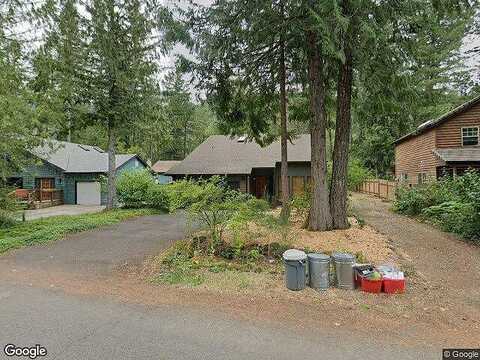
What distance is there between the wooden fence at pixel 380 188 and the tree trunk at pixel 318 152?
42.3 ft

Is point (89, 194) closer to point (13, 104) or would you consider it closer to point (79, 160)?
point (79, 160)

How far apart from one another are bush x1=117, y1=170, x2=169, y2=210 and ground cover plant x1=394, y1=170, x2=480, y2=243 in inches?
515

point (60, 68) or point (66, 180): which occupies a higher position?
point (60, 68)

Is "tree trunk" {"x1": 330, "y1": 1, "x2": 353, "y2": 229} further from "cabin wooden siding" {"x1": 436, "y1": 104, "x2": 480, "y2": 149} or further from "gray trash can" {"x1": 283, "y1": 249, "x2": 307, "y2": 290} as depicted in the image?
"cabin wooden siding" {"x1": 436, "y1": 104, "x2": 480, "y2": 149}

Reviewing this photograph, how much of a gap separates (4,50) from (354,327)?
36.7 ft

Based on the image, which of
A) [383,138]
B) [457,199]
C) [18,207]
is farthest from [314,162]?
[383,138]

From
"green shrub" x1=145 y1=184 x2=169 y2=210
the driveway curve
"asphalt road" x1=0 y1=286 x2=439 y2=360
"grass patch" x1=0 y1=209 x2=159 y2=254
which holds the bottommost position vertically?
"asphalt road" x1=0 y1=286 x2=439 y2=360

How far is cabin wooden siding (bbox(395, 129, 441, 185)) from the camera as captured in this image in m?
19.4

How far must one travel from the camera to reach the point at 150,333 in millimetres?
4230

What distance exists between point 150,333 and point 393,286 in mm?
4031

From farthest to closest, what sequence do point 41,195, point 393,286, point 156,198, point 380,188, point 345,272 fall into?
1. point 380,188
2. point 41,195
3. point 156,198
4. point 345,272
5. point 393,286

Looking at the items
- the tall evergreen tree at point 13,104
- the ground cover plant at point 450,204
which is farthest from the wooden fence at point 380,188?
the tall evergreen tree at point 13,104

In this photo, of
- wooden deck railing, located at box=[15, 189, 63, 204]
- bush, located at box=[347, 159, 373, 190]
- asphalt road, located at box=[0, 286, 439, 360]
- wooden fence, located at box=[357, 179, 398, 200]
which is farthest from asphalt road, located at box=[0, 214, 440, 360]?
bush, located at box=[347, 159, 373, 190]

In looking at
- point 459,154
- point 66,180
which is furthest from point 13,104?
point 459,154
